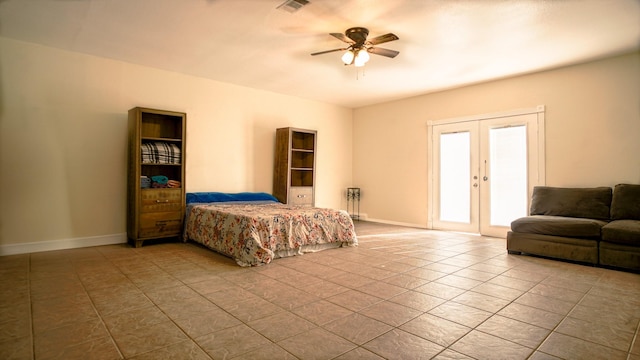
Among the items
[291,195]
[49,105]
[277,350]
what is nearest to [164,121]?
[49,105]

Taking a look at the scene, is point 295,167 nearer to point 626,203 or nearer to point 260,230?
point 260,230

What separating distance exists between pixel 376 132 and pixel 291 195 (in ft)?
8.32

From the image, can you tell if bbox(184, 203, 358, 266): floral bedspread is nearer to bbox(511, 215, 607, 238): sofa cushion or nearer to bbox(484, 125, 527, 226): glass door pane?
bbox(511, 215, 607, 238): sofa cushion

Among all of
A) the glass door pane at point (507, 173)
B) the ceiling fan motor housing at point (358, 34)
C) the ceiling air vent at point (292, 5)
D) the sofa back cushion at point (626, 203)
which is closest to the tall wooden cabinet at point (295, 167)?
the ceiling fan motor housing at point (358, 34)

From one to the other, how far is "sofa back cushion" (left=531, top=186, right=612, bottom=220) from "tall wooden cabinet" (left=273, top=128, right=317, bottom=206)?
360 centimetres

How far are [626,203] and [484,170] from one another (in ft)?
6.21

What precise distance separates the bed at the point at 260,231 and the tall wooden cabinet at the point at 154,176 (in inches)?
10.9

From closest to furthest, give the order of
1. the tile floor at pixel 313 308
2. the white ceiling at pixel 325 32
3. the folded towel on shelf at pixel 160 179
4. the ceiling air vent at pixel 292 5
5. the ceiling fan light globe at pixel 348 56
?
the tile floor at pixel 313 308 < the ceiling air vent at pixel 292 5 < the white ceiling at pixel 325 32 < the ceiling fan light globe at pixel 348 56 < the folded towel on shelf at pixel 160 179

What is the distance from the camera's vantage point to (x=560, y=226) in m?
3.88

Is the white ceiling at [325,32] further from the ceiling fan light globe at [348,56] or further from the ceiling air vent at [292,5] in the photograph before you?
the ceiling fan light globe at [348,56]

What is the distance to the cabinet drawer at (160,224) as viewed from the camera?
4.35 m

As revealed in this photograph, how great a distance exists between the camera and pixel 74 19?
11.2ft

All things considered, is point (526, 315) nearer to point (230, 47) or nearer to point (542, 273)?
point (542, 273)

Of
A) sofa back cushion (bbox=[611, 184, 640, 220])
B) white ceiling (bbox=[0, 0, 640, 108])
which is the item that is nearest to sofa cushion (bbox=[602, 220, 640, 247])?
sofa back cushion (bbox=[611, 184, 640, 220])
